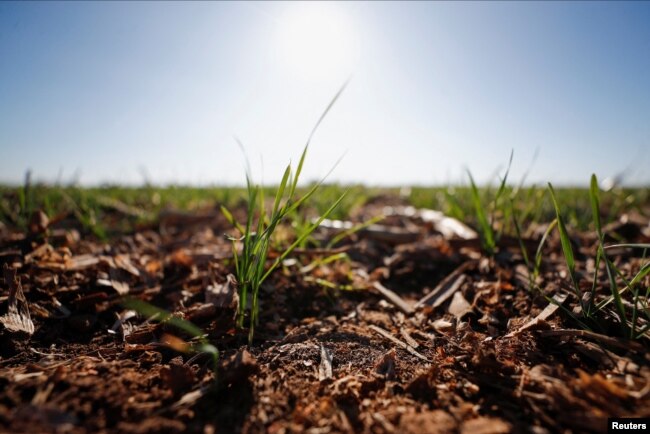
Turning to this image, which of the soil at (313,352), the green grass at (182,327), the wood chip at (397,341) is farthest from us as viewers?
the wood chip at (397,341)

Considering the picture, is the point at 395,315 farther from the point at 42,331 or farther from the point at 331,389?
the point at 42,331

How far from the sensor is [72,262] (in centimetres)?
160

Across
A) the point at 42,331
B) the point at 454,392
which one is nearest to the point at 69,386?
the point at 42,331

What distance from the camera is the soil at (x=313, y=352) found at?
71 cm

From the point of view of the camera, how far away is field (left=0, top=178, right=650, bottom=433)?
722 mm

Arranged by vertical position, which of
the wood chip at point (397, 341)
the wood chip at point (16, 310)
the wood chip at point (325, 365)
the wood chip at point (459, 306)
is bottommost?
the wood chip at point (397, 341)

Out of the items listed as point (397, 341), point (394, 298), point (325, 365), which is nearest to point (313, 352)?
point (325, 365)

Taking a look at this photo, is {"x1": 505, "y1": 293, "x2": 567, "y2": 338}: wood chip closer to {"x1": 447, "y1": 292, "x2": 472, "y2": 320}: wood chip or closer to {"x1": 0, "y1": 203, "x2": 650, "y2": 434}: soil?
{"x1": 0, "y1": 203, "x2": 650, "y2": 434}: soil

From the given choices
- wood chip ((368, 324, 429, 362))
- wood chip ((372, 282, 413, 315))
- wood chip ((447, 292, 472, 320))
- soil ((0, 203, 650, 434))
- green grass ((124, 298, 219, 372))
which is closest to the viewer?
soil ((0, 203, 650, 434))

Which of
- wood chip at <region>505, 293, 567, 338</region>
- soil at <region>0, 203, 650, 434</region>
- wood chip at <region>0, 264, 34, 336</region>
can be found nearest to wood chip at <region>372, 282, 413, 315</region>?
soil at <region>0, 203, 650, 434</region>

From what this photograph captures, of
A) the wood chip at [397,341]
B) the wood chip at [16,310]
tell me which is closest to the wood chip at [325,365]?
the wood chip at [397,341]

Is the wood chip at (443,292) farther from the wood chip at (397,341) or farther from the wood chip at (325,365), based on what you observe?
the wood chip at (325,365)

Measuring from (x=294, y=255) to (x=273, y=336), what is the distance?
25.2 inches

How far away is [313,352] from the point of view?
1.04 metres
